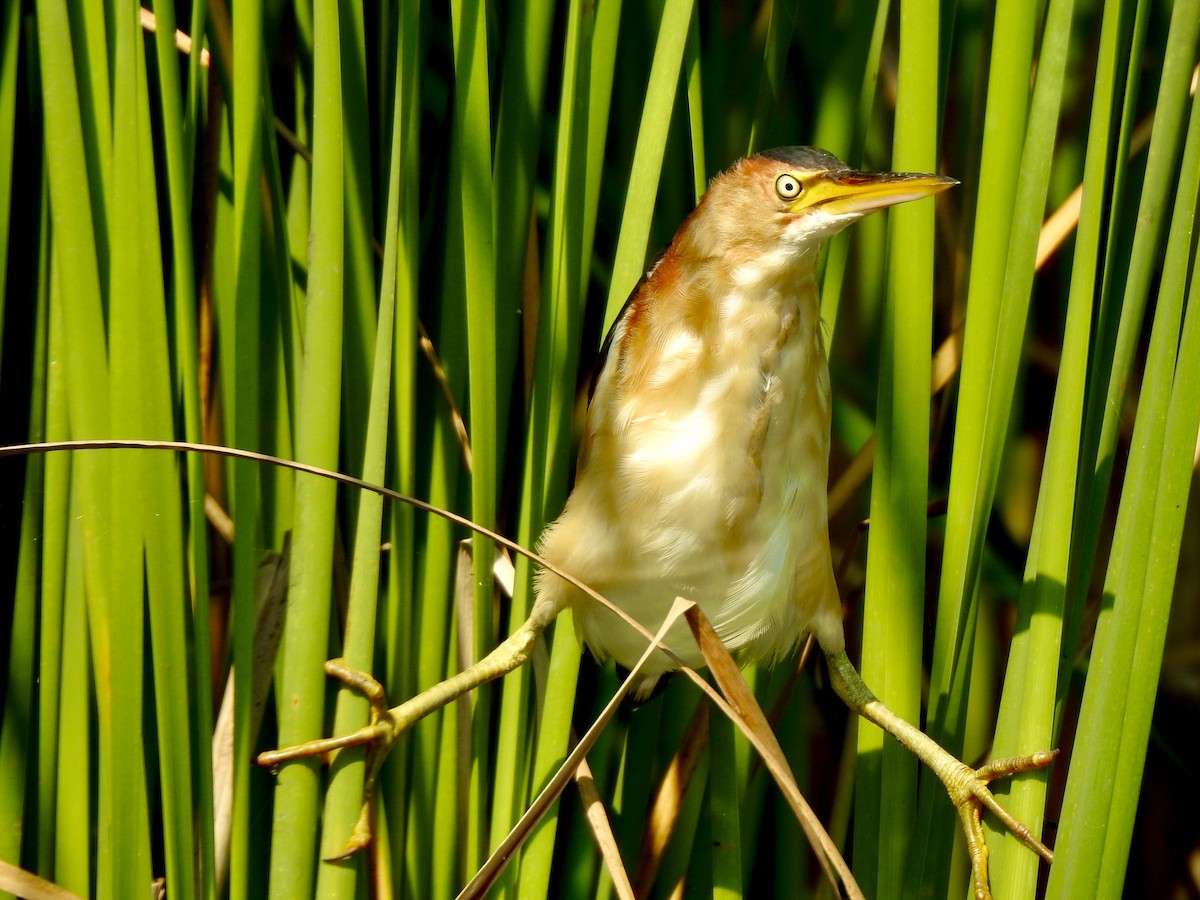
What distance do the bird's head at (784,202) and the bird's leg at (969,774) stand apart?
395mm

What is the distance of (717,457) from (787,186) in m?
0.26

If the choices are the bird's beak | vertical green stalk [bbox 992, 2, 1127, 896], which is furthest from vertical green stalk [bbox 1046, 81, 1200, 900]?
the bird's beak

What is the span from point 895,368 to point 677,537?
0.30 m

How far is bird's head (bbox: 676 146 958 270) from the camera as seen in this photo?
0.92 meters

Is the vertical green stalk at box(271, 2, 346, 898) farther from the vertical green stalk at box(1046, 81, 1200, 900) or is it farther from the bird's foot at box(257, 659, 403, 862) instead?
the vertical green stalk at box(1046, 81, 1200, 900)

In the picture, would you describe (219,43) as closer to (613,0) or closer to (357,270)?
(357,270)

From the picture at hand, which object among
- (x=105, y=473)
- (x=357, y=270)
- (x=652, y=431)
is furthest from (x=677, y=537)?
(x=105, y=473)

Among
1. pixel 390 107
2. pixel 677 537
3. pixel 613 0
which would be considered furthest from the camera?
pixel 677 537

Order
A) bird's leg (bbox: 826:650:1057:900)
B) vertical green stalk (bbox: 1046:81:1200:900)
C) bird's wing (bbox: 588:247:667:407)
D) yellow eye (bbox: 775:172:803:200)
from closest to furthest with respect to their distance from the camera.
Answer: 1. vertical green stalk (bbox: 1046:81:1200:900)
2. bird's leg (bbox: 826:650:1057:900)
3. yellow eye (bbox: 775:172:803:200)
4. bird's wing (bbox: 588:247:667:407)

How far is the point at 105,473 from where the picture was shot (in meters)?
0.89

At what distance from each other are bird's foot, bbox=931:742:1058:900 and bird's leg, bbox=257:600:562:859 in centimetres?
36

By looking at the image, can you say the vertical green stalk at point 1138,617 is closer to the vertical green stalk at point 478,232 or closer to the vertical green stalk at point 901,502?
the vertical green stalk at point 901,502

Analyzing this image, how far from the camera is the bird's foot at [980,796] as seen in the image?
32.8 inches

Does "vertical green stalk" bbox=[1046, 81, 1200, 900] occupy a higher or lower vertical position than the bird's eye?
lower
